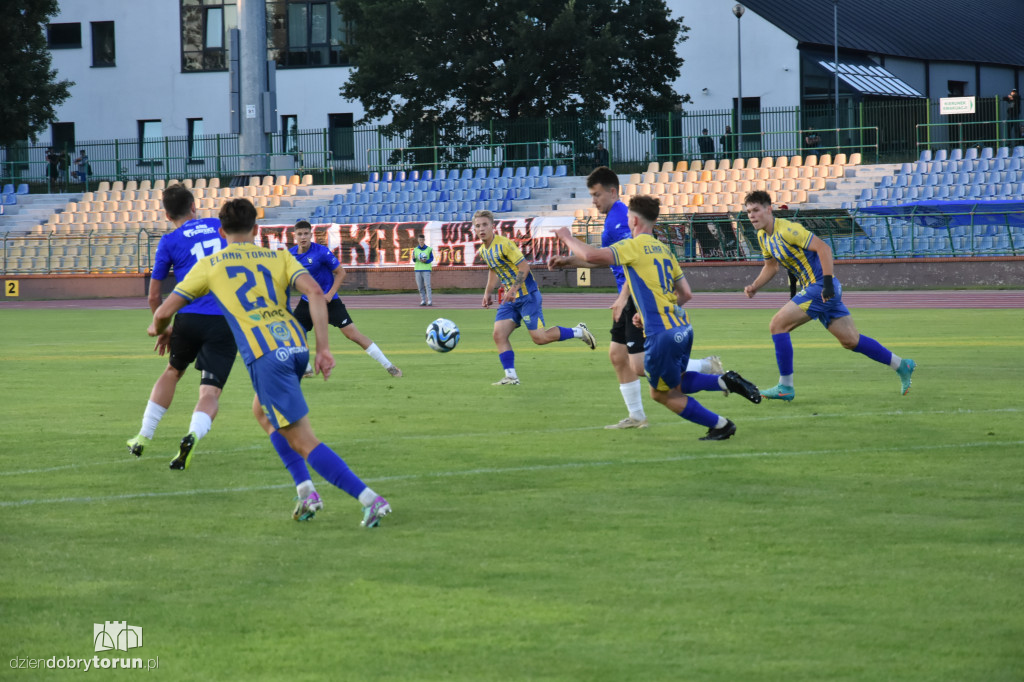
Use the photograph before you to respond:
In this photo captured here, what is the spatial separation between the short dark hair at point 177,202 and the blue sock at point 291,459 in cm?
282

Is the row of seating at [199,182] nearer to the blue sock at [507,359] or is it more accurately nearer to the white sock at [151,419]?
the blue sock at [507,359]

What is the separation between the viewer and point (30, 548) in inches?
259

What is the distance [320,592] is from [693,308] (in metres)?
23.6

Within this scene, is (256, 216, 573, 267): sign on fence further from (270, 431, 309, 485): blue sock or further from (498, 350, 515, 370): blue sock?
(270, 431, 309, 485): blue sock

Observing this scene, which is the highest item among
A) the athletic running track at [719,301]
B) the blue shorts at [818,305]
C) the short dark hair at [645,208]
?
the short dark hair at [645,208]

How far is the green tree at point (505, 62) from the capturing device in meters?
48.2

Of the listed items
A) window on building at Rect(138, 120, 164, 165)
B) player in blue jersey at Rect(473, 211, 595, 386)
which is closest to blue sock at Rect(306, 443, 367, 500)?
player in blue jersey at Rect(473, 211, 595, 386)

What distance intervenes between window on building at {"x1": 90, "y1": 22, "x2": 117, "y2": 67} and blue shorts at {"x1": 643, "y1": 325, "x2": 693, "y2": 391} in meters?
56.7


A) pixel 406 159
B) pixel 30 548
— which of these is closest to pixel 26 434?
pixel 30 548

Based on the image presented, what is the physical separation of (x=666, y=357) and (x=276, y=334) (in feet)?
10.7

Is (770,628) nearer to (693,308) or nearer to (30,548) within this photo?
(30,548)

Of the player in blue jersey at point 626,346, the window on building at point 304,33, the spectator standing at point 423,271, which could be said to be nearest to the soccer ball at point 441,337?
the player in blue jersey at point 626,346

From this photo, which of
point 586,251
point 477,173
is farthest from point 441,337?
point 477,173

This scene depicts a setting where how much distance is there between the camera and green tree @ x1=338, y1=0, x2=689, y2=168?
48156mm
